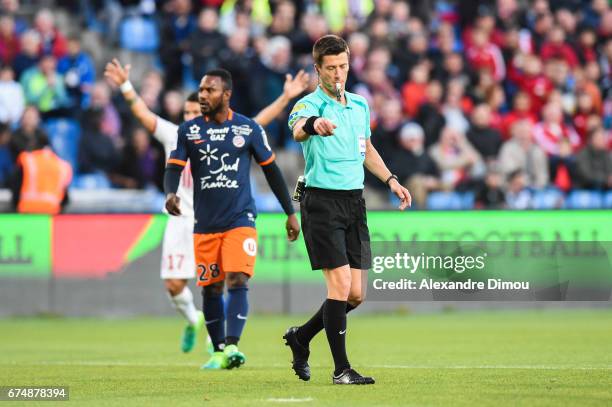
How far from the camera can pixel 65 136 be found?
858 inches

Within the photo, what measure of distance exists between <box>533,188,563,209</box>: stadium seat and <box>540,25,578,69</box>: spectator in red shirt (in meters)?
4.33

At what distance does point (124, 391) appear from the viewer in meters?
9.72

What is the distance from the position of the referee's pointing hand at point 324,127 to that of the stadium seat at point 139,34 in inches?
592

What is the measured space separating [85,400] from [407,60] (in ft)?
52.3

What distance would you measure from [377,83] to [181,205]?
10.0 meters

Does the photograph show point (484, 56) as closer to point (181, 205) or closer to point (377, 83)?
point (377, 83)

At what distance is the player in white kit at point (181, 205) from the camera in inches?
509

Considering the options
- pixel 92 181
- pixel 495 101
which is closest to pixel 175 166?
pixel 92 181

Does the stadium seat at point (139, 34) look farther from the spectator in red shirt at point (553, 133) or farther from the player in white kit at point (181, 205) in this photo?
the player in white kit at point (181, 205)

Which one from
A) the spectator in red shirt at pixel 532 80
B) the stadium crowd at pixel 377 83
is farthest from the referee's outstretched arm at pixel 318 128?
the spectator in red shirt at pixel 532 80

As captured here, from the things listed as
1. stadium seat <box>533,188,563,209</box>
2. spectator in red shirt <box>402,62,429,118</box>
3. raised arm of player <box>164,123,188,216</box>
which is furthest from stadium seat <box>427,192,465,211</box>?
raised arm of player <box>164,123,188,216</box>

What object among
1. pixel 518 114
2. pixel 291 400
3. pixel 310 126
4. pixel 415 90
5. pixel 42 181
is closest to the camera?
pixel 291 400

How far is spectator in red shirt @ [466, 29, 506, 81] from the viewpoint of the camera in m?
25.0

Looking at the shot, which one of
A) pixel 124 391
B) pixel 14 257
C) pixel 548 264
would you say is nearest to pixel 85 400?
pixel 124 391
